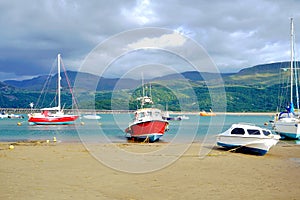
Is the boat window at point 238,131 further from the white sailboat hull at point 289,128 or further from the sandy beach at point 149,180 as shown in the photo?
the white sailboat hull at point 289,128

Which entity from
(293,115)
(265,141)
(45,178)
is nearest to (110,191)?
(45,178)

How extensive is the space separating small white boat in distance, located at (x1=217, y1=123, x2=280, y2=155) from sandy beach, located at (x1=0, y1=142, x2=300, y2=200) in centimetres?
394

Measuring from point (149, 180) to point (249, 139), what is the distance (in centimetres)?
1332

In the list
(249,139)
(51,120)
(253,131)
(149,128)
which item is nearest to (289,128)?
(149,128)

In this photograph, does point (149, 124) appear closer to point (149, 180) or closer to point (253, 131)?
point (253, 131)

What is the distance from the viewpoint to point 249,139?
2653 centimetres

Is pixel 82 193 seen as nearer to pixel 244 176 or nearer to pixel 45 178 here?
pixel 45 178

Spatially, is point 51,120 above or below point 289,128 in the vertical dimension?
above

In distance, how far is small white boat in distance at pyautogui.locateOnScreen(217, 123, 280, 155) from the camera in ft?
85.5

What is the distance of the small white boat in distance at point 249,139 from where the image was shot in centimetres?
2606

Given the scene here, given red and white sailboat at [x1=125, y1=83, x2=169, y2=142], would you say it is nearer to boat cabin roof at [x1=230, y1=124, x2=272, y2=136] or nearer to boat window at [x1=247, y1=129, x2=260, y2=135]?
boat cabin roof at [x1=230, y1=124, x2=272, y2=136]

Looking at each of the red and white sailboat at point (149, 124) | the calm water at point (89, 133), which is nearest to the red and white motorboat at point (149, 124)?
the red and white sailboat at point (149, 124)

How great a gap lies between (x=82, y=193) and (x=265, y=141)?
1727cm

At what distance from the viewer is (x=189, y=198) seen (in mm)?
12094
